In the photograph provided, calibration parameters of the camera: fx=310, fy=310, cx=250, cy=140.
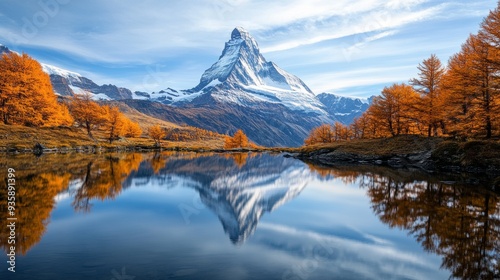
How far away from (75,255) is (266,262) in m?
6.72

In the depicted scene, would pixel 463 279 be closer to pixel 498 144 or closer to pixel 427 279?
pixel 427 279

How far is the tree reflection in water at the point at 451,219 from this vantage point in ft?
35.5

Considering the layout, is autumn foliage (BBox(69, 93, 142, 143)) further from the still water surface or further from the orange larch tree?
the still water surface

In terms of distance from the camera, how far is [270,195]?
2697 cm

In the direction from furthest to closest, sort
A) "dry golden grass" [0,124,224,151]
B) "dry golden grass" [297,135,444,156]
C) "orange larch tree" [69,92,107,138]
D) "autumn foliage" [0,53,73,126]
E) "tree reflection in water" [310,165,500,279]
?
"orange larch tree" [69,92,107,138] → "autumn foliage" [0,53,73,126] → "dry golden grass" [0,124,224,151] → "dry golden grass" [297,135,444,156] → "tree reflection in water" [310,165,500,279]

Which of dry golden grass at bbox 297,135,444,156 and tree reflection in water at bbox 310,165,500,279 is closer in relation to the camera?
tree reflection in water at bbox 310,165,500,279

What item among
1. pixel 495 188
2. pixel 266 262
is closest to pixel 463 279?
pixel 266 262

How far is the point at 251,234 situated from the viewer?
1465 cm

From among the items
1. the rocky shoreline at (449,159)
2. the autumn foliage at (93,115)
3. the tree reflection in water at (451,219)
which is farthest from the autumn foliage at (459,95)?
the autumn foliage at (93,115)

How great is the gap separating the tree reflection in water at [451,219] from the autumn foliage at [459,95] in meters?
18.6

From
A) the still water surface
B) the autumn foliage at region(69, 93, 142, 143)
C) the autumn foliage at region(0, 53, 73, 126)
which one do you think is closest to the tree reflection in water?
the still water surface

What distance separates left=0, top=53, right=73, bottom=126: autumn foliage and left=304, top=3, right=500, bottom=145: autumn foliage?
78222 millimetres

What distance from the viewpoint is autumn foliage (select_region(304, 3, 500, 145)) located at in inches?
1479

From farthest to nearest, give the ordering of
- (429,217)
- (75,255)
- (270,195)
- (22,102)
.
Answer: (22,102), (270,195), (429,217), (75,255)
